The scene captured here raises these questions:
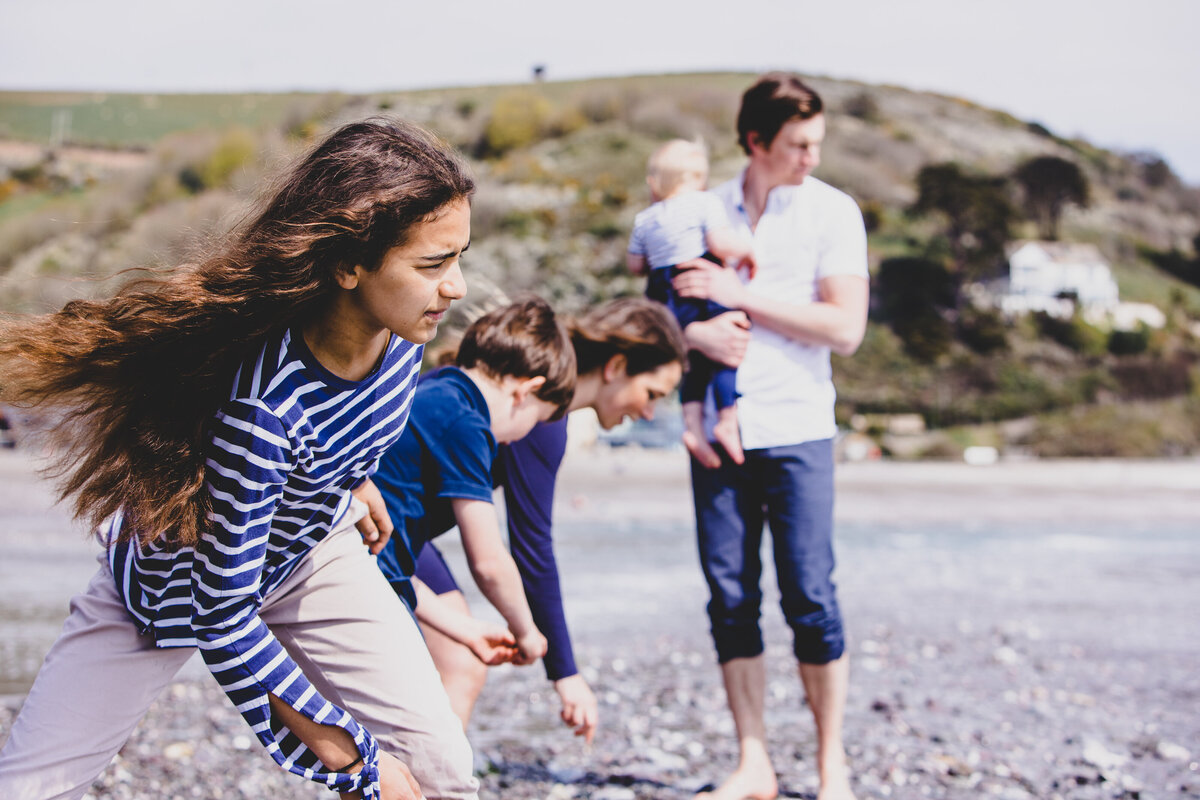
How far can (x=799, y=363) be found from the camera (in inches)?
160

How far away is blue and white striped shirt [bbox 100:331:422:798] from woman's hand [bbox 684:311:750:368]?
5.87ft

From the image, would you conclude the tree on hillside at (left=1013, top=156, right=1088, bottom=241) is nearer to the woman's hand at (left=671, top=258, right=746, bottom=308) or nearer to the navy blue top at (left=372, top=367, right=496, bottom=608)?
the woman's hand at (left=671, top=258, right=746, bottom=308)

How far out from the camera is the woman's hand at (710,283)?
13.1 ft

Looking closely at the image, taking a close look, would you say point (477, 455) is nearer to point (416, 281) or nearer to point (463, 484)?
point (463, 484)

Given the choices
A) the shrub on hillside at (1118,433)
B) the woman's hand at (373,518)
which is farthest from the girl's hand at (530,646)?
the shrub on hillside at (1118,433)

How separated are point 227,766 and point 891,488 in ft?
58.4

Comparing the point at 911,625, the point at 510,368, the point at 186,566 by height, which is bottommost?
the point at 911,625

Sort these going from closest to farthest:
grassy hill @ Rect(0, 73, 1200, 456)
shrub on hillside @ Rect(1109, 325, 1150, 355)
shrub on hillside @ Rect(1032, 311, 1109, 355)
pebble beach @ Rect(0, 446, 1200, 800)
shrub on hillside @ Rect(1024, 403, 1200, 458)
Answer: pebble beach @ Rect(0, 446, 1200, 800) < shrub on hillside @ Rect(1024, 403, 1200, 458) < grassy hill @ Rect(0, 73, 1200, 456) < shrub on hillside @ Rect(1032, 311, 1109, 355) < shrub on hillside @ Rect(1109, 325, 1150, 355)

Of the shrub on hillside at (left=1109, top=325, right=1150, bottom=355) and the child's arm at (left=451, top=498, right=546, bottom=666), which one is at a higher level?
the child's arm at (left=451, top=498, right=546, bottom=666)

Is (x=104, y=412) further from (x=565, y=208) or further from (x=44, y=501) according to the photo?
(x=565, y=208)

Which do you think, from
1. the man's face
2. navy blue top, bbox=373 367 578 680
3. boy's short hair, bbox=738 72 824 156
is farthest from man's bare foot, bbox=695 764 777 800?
boy's short hair, bbox=738 72 824 156

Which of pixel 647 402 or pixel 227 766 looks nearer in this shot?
pixel 647 402

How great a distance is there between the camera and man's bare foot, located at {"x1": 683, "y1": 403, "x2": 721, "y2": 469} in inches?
159

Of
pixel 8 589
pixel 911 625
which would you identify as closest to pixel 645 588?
pixel 911 625
